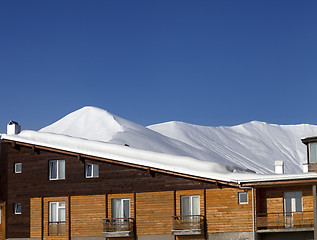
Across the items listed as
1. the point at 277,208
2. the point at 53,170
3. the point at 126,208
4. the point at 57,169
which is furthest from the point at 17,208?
the point at 277,208

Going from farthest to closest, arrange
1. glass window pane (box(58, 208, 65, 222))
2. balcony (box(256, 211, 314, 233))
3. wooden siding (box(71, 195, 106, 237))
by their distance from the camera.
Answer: glass window pane (box(58, 208, 65, 222)), wooden siding (box(71, 195, 106, 237)), balcony (box(256, 211, 314, 233))

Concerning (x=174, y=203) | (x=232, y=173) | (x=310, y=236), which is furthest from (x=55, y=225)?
(x=310, y=236)

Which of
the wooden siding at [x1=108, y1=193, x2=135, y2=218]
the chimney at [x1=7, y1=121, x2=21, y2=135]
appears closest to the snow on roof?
the chimney at [x1=7, y1=121, x2=21, y2=135]

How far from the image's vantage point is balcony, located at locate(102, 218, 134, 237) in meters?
40.2

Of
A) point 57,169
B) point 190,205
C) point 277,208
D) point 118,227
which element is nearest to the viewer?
point 277,208

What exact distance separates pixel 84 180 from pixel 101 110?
501ft

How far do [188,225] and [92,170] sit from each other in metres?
7.46

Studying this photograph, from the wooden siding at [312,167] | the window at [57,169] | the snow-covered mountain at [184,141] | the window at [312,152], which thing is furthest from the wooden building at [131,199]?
the snow-covered mountain at [184,141]

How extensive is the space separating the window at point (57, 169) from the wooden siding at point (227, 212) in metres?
9.90

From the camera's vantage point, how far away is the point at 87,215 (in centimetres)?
4191

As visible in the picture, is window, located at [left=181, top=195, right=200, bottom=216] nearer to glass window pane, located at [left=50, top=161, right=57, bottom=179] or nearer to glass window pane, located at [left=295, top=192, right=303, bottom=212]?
glass window pane, located at [left=295, top=192, right=303, bottom=212]

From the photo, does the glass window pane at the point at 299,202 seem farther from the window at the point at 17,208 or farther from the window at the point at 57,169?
the window at the point at 17,208

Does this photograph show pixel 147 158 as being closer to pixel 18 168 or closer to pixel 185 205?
pixel 185 205

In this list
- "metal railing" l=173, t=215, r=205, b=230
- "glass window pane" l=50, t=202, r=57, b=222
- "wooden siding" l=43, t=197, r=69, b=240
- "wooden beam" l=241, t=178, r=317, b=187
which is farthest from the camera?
"glass window pane" l=50, t=202, r=57, b=222
